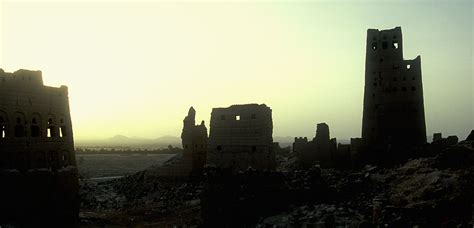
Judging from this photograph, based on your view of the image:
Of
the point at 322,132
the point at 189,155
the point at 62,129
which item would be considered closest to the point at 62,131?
the point at 62,129

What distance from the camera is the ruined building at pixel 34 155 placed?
886 inches

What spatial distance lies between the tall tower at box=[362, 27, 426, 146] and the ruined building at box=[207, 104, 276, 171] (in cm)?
1099

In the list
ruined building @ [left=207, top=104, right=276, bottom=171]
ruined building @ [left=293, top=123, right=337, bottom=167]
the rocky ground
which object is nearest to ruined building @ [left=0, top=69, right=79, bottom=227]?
the rocky ground

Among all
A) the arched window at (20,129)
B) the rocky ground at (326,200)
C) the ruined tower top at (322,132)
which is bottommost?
the rocky ground at (326,200)

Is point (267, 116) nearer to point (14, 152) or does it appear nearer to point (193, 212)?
point (193, 212)

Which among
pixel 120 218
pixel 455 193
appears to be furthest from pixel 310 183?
pixel 120 218

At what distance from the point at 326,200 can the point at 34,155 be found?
15329 mm

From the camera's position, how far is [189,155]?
35.0 metres

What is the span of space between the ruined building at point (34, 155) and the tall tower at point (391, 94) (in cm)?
2216

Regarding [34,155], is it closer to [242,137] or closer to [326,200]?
[242,137]

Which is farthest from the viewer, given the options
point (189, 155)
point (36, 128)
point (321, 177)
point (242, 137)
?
point (189, 155)

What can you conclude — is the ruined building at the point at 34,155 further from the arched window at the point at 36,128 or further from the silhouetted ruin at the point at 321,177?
the silhouetted ruin at the point at 321,177

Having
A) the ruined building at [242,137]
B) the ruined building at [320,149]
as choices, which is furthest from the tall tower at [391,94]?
the ruined building at [242,137]

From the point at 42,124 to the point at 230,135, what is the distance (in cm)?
1083
